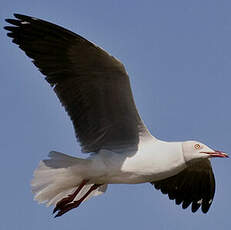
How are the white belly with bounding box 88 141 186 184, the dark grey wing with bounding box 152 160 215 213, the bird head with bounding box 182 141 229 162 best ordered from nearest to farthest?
the white belly with bounding box 88 141 186 184 < the bird head with bounding box 182 141 229 162 < the dark grey wing with bounding box 152 160 215 213

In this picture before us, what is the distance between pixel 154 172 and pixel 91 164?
29.9 inches

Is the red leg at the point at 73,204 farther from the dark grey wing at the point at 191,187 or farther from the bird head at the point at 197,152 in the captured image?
the dark grey wing at the point at 191,187

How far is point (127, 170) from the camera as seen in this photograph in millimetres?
9703

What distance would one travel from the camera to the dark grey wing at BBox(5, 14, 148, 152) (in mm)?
9797

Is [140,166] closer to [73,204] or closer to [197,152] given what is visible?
[197,152]

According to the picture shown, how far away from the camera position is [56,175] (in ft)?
32.1

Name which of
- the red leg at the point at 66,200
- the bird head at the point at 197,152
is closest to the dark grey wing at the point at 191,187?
the bird head at the point at 197,152

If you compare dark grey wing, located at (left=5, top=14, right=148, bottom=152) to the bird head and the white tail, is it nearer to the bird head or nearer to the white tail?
the white tail

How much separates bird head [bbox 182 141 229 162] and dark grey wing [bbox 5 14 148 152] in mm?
563

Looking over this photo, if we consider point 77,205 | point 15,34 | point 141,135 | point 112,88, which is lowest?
point 77,205

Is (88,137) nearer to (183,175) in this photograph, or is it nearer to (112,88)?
(112,88)

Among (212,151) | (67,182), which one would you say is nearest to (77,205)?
(67,182)

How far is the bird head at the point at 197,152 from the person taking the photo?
9844 mm

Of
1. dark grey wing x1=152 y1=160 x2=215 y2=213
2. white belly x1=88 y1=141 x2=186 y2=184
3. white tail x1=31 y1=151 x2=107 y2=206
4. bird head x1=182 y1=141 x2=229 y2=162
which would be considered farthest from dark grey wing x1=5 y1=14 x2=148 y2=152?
dark grey wing x1=152 y1=160 x2=215 y2=213
